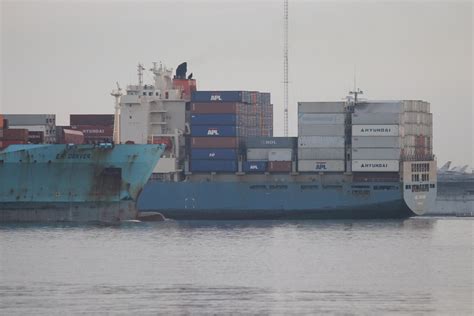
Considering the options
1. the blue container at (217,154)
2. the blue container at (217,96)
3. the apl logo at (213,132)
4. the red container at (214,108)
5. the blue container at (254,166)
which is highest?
the blue container at (217,96)

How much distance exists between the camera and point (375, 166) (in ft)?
308

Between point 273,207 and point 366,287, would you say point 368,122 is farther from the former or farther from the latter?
point 366,287

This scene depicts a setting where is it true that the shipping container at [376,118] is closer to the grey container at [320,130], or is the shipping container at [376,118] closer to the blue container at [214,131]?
the grey container at [320,130]

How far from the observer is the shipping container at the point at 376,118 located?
93438mm

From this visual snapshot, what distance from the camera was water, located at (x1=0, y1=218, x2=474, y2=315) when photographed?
→ 163 ft

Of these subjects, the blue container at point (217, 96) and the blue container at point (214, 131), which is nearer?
the blue container at point (214, 131)

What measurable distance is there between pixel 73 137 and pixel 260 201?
1384cm

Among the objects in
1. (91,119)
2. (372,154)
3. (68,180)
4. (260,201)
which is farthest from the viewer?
(91,119)

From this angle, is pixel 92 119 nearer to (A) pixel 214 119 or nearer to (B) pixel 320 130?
(A) pixel 214 119

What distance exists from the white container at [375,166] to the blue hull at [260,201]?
163 centimetres

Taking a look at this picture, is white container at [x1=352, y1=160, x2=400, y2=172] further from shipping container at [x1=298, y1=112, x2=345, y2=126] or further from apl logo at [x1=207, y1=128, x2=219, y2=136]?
apl logo at [x1=207, y1=128, x2=219, y2=136]

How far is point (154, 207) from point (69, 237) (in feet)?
57.7

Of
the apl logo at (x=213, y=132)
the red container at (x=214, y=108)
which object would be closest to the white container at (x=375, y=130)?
the red container at (x=214, y=108)

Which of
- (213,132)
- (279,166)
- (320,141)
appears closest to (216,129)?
(213,132)
